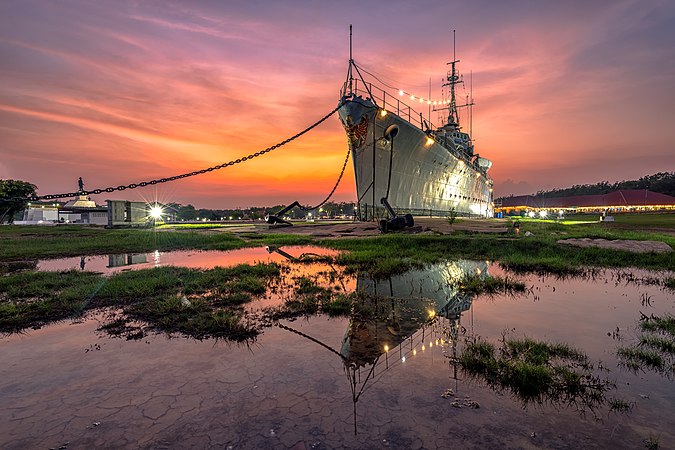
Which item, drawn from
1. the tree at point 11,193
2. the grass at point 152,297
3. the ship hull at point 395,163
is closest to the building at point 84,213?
the tree at point 11,193

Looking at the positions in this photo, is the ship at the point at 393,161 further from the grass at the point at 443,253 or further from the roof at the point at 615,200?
the roof at the point at 615,200

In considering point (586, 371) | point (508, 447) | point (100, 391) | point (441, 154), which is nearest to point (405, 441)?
point (508, 447)

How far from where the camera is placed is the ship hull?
22.3 metres

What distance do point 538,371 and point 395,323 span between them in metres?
2.45

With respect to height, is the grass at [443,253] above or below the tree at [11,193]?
below

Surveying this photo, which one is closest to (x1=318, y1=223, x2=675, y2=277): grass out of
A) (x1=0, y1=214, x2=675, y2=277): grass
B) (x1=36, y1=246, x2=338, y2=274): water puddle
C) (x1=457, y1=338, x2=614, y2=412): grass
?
(x1=0, y1=214, x2=675, y2=277): grass

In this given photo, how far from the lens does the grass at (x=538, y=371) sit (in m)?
3.50

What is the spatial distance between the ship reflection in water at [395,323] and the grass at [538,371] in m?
0.42

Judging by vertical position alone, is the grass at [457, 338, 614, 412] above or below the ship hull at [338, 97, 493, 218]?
below

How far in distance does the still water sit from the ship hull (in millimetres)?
18057

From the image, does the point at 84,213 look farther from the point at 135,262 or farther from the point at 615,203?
the point at 615,203

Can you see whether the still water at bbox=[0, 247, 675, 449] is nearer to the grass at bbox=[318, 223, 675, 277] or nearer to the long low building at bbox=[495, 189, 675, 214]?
the grass at bbox=[318, 223, 675, 277]

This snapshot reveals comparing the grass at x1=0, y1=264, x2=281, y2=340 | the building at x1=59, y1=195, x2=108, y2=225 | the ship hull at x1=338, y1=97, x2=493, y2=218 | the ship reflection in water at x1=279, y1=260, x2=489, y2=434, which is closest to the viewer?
the ship reflection in water at x1=279, y1=260, x2=489, y2=434

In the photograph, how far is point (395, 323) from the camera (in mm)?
5836
